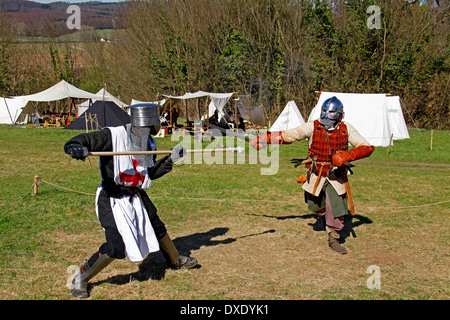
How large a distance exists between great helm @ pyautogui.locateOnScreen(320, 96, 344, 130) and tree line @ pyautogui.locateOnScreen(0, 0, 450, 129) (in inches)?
849

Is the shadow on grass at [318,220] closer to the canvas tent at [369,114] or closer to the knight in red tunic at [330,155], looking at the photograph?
the knight in red tunic at [330,155]

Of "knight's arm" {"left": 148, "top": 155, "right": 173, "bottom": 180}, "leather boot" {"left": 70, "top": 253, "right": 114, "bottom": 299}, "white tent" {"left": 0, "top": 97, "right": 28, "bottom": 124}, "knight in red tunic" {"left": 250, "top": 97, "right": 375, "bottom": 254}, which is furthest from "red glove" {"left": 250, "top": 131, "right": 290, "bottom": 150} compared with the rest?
"white tent" {"left": 0, "top": 97, "right": 28, "bottom": 124}

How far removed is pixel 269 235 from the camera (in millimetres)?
5949

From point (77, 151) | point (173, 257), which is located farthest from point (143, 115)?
point (173, 257)

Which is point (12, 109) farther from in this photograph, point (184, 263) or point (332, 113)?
point (332, 113)

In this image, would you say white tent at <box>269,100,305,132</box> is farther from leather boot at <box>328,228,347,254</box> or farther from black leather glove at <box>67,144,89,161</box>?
black leather glove at <box>67,144,89,161</box>

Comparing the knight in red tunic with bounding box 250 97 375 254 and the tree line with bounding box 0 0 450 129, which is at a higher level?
the tree line with bounding box 0 0 450 129

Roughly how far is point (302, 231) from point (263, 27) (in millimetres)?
24003

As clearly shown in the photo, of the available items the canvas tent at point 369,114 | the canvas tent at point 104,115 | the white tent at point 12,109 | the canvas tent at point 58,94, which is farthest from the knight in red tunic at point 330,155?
the white tent at point 12,109

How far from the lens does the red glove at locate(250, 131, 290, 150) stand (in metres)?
5.53

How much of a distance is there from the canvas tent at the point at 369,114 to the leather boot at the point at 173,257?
45.0ft

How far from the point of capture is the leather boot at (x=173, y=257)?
4570 mm

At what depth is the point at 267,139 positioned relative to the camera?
561 cm

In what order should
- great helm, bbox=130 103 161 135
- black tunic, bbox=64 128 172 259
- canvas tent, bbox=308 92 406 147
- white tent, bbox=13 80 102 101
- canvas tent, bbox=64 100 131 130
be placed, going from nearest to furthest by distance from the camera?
black tunic, bbox=64 128 172 259 → great helm, bbox=130 103 161 135 → canvas tent, bbox=308 92 406 147 → canvas tent, bbox=64 100 131 130 → white tent, bbox=13 80 102 101
